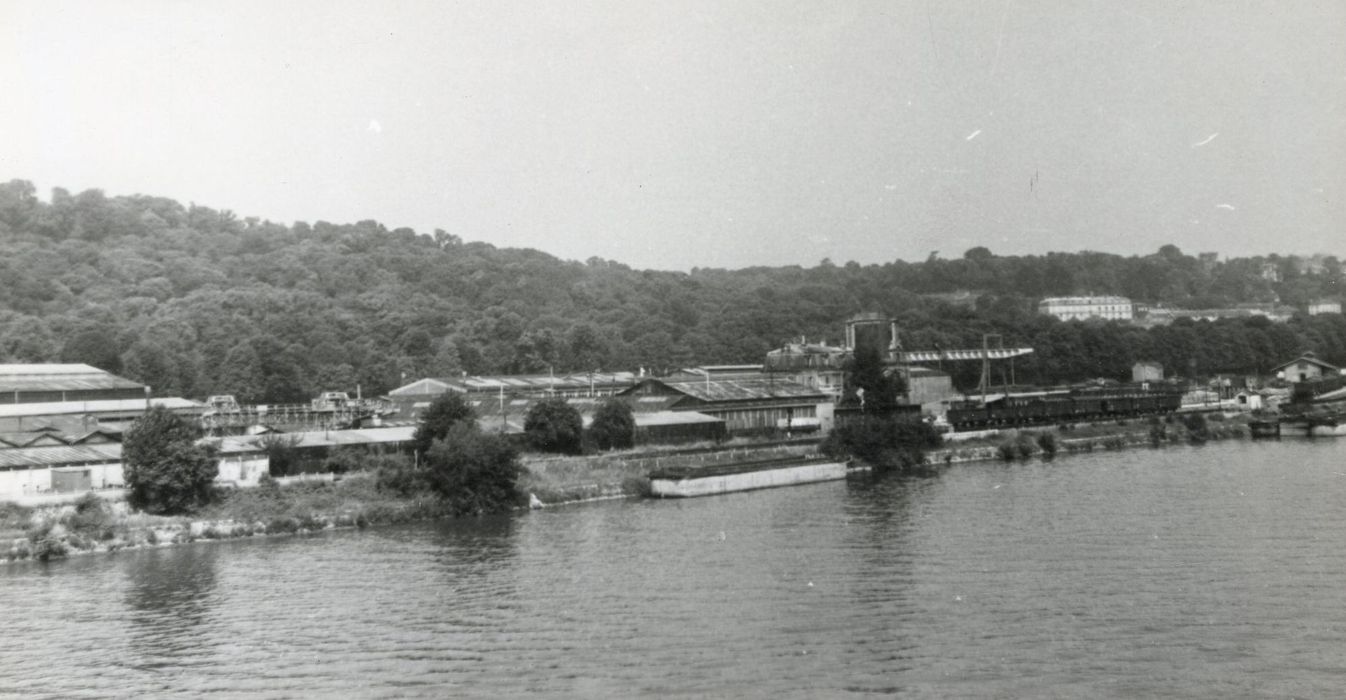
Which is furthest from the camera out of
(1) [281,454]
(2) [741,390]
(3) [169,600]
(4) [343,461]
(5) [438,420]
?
(2) [741,390]

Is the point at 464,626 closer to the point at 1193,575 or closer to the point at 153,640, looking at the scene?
the point at 153,640

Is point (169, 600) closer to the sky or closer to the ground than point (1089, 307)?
closer to the ground

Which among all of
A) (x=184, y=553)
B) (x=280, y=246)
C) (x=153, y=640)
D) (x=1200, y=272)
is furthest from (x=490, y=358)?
(x=1200, y=272)

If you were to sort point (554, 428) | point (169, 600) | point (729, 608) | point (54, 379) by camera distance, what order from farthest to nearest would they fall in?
point (54, 379), point (554, 428), point (169, 600), point (729, 608)

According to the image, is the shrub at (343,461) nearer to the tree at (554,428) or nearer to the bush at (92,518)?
the tree at (554,428)

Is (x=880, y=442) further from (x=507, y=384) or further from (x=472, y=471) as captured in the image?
(x=507, y=384)

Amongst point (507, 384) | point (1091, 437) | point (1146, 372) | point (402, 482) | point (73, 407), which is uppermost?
point (1146, 372)

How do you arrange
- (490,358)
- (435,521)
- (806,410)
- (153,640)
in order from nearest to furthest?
(153,640), (435,521), (806,410), (490,358)

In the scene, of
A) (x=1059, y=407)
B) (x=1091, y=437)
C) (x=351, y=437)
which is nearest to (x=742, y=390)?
(x=1091, y=437)
